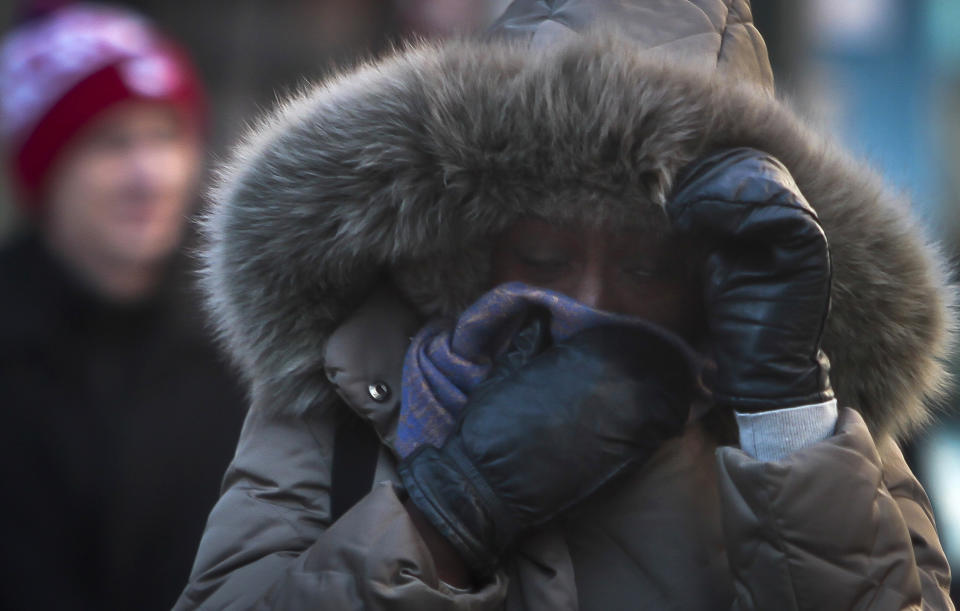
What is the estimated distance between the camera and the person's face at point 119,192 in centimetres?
296

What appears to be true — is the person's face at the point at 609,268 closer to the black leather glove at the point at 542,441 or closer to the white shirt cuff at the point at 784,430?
the black leather glove at the point at 542,441

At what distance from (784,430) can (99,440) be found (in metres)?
1.71

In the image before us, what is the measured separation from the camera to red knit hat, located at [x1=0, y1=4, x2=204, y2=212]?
9.85ft

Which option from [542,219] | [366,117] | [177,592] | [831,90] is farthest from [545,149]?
[831,90]

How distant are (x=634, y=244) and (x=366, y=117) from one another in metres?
0.44

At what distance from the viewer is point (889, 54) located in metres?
6.74

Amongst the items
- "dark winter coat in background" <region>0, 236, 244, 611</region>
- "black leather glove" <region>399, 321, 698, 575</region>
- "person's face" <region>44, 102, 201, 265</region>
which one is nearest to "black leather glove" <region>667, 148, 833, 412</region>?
"black leather glove" <region>399, 321, 698, 575</region>

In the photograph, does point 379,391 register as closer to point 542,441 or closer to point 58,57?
point 542,441

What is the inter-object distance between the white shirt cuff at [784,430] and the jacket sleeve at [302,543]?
1.30 feet

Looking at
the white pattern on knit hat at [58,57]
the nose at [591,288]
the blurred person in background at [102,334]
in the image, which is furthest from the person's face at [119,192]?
the nose at [591,288]

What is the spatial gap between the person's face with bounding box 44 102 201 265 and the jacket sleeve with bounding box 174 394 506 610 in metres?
1.25

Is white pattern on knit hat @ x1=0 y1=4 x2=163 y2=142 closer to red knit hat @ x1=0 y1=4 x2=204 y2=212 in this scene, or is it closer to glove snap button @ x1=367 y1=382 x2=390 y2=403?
red knit hat @ x1=0 y1=4 x2=204 y2=212

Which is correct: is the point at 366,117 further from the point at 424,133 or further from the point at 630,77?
the point at 630,77

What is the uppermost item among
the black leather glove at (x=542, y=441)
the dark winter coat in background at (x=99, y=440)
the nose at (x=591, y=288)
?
Result: the nose at (x=591, y=288)
